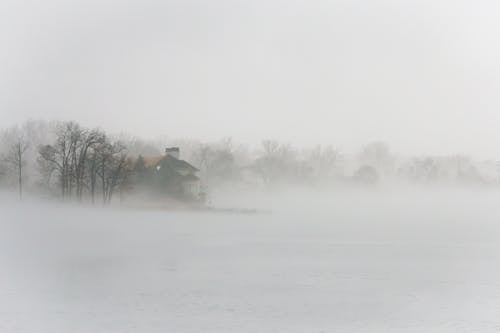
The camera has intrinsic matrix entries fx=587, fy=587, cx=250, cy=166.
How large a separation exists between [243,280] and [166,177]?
176 ft

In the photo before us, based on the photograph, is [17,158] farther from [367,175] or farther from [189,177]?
[367,175]

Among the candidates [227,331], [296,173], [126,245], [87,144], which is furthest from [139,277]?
[296,173]

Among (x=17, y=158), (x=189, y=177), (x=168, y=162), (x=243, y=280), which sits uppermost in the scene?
(x=17, y=158)

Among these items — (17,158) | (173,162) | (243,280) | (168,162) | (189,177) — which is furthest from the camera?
(173,162)

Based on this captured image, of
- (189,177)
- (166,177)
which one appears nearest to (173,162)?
(189,177)

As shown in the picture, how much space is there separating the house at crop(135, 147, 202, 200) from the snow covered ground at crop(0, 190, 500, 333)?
24.5 meters

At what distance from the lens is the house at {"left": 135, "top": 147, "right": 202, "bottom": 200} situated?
257 ft

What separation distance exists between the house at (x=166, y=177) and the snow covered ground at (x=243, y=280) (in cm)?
2453

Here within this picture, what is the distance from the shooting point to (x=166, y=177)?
78.1m

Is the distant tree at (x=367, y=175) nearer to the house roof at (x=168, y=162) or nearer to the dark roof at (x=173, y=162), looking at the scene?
the house roof at (x=168, y=162)

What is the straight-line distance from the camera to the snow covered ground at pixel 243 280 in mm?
18234

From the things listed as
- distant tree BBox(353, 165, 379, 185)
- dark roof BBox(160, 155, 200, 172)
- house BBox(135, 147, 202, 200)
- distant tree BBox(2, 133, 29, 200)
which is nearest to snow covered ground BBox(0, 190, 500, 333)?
house BBox(135, 147, 202, 200)

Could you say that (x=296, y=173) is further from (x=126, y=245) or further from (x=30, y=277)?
(x=30, y=277)

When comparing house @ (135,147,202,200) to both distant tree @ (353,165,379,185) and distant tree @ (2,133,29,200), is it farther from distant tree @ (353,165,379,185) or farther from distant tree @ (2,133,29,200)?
distant tree @ (353,165,379,185)
